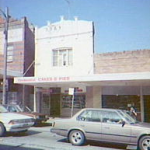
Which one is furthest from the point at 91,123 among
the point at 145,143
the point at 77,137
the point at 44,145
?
the point at 145,143

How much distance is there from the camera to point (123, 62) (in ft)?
60.4

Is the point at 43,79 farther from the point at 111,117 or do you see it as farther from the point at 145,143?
the point at 145,143

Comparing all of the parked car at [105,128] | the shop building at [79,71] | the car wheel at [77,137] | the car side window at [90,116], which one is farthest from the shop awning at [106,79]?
the car wheel at [77,137]

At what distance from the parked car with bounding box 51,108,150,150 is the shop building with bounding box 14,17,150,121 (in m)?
6.15

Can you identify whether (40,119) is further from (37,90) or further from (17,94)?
(17,94)

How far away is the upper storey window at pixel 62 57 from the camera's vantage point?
67.5ft

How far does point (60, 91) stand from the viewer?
842 inches

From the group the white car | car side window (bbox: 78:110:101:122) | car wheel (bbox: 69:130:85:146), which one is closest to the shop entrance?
the white car

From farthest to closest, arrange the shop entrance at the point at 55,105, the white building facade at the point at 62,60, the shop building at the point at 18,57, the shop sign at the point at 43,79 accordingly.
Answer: the shop building at the point at 18,57
the shop entrance at the point at 55,105
the white building facade at the point at 62,60
the shop sign at the point at 43,79

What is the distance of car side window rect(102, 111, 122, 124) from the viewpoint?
9.27 metres

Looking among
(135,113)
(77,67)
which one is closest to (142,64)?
(135,113)

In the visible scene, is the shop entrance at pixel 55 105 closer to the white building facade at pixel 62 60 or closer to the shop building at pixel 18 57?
the white building facade at pixel 62 60

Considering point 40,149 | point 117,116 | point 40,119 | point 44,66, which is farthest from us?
point 44,66

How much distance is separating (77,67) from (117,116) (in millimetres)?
10815
